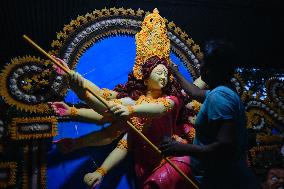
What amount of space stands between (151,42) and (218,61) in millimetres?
1212

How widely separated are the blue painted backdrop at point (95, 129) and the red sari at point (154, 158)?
22cm

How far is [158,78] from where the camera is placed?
2.96m

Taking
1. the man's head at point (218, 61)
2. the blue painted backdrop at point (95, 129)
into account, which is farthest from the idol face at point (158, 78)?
the man's head at point (218, 61)

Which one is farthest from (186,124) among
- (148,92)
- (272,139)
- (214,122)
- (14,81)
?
(14,81)

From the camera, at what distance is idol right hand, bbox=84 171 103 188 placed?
2.65m

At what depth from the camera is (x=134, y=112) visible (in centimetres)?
264

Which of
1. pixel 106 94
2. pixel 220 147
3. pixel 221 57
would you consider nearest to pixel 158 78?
pixel 106 94

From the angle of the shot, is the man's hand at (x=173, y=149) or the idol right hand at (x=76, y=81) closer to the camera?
the man's hand at (x=173, y=149)

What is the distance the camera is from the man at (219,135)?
1860 millimetres

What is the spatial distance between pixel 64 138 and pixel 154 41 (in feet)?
3.96

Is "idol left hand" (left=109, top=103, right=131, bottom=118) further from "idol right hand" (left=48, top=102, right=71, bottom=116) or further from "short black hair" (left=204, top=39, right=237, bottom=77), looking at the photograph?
"short black hair" (left=204, top=39, right=237, bottom=77)

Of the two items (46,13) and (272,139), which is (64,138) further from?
(272,139)

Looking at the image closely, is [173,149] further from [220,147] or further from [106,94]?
[106,94]

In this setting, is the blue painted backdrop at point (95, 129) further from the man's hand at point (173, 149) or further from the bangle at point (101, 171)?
the man's hand at point (173, 149)
